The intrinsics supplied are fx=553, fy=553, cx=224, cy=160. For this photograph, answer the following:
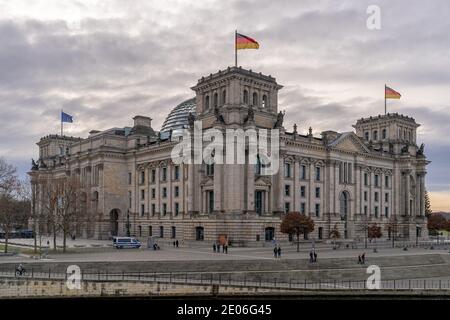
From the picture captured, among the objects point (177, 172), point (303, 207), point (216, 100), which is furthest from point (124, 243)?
point (303, 207)

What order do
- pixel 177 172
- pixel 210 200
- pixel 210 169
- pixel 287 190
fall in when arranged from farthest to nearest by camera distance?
pixel 177 172 → pixel 287 190 → pixel 210 169 → pixel 210 200

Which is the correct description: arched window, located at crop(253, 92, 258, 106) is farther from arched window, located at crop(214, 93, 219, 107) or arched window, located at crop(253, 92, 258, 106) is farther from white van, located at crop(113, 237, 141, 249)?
white van, located at crop(113, 237, 141, 249)

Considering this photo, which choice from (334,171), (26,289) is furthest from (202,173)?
(26,289)

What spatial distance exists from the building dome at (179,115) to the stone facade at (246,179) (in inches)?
360

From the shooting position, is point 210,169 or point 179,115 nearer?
point 210,169

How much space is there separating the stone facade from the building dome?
9150 millimetres

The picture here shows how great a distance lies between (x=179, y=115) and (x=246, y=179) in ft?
146

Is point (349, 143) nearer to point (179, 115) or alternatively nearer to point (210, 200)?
point (210, 200)

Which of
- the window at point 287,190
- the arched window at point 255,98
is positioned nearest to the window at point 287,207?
the window at point 287,190

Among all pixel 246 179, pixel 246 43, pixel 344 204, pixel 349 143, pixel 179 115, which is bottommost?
pixel 344 204

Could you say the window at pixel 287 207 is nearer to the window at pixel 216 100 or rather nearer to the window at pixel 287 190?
the window at pixel 287 190

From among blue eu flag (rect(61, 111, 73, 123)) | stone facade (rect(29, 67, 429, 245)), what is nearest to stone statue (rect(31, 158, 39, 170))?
stone facade (rect(29, 67, 429, 245))

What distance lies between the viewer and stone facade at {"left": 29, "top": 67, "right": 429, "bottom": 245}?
259 ft

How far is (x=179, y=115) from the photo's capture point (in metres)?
120
